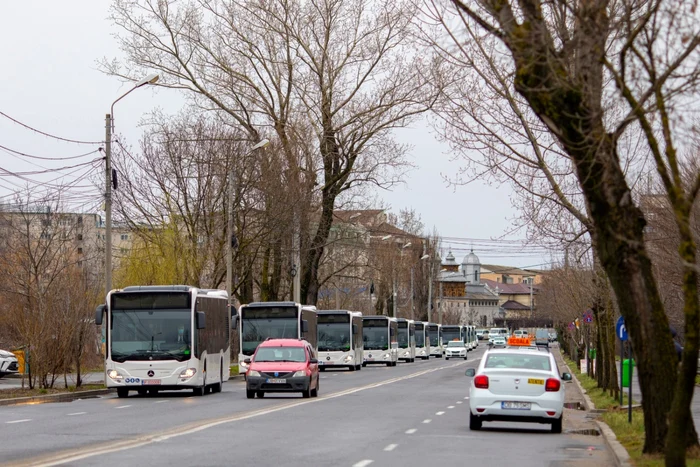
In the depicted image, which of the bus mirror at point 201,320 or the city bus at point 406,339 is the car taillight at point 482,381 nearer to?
the bus mirror at point 201,320

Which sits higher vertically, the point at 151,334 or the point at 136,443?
the point at 151,334

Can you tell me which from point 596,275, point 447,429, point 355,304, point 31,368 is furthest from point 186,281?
point 355,304

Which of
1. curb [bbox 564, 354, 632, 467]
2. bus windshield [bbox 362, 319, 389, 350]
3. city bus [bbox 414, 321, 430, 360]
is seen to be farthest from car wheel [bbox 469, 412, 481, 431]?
city bus [bbox 414, 321, 430, 360]

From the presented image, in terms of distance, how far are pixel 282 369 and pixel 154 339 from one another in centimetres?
394

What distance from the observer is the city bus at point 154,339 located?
111 feet

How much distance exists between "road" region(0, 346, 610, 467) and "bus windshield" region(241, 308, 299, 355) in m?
17.5

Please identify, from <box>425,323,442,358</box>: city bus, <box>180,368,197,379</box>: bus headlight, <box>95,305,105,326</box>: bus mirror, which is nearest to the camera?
<box>95,305,105,326</box>: bus mirror

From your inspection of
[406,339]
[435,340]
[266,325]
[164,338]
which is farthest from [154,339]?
[435,340]

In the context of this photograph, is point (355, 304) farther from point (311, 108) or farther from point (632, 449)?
point (632, 449)

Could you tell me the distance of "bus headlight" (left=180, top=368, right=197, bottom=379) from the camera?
34062 millimetres

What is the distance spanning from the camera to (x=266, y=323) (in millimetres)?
49938

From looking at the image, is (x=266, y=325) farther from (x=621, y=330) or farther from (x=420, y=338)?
(x=420, y=338)

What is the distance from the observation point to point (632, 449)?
58.0ft

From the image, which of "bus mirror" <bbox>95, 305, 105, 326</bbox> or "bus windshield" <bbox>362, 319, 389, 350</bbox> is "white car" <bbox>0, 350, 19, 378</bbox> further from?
"bus windshield" <bbox>362, 319, 389, 350</bbox>
